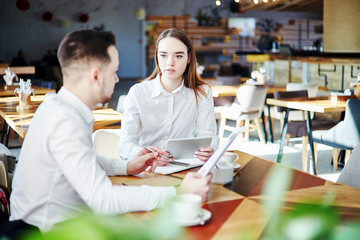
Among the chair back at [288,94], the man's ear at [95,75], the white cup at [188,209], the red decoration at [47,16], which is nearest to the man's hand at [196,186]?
the white cup at [188,209]

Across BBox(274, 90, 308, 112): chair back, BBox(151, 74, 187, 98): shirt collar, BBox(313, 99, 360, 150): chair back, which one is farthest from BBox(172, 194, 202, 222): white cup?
BBox(274, 90, 308, 112): chair back

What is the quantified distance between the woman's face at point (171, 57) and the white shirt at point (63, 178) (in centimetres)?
115

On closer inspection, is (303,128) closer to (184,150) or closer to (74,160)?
(184,150)

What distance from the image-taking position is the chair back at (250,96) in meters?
5.76

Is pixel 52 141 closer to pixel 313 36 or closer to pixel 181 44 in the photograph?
pixel 181 44

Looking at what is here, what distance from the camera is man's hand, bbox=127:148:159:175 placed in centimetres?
181

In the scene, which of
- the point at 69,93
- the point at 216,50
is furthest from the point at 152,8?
the point at 69,93

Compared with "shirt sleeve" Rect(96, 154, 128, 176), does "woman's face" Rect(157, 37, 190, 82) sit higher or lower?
higher

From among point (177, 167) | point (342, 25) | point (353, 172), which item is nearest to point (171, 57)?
point (177, 167)

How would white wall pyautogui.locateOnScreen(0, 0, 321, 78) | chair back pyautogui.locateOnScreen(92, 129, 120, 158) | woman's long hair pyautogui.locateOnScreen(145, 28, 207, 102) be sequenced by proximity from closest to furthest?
woman's long hair pyautogui.locateOnScreen(145, 28, 207, 102) < chair back pyautogui.locateOnScreen(92, 129, 120, 158) < white wall pyautogui.locateOnScreen(0, 0, 321, 78)

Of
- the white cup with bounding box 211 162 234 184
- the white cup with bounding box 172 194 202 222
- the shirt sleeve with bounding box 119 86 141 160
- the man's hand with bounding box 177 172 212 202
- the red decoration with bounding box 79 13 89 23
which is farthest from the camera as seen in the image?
the red decoration with bounding box 79 13 89 23

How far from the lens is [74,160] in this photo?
134 cm

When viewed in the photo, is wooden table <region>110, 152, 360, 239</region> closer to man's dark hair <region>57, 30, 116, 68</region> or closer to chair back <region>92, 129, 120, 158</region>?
man's dark hair <region>57, 30, 116, 68</region>

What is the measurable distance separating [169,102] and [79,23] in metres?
15.5
